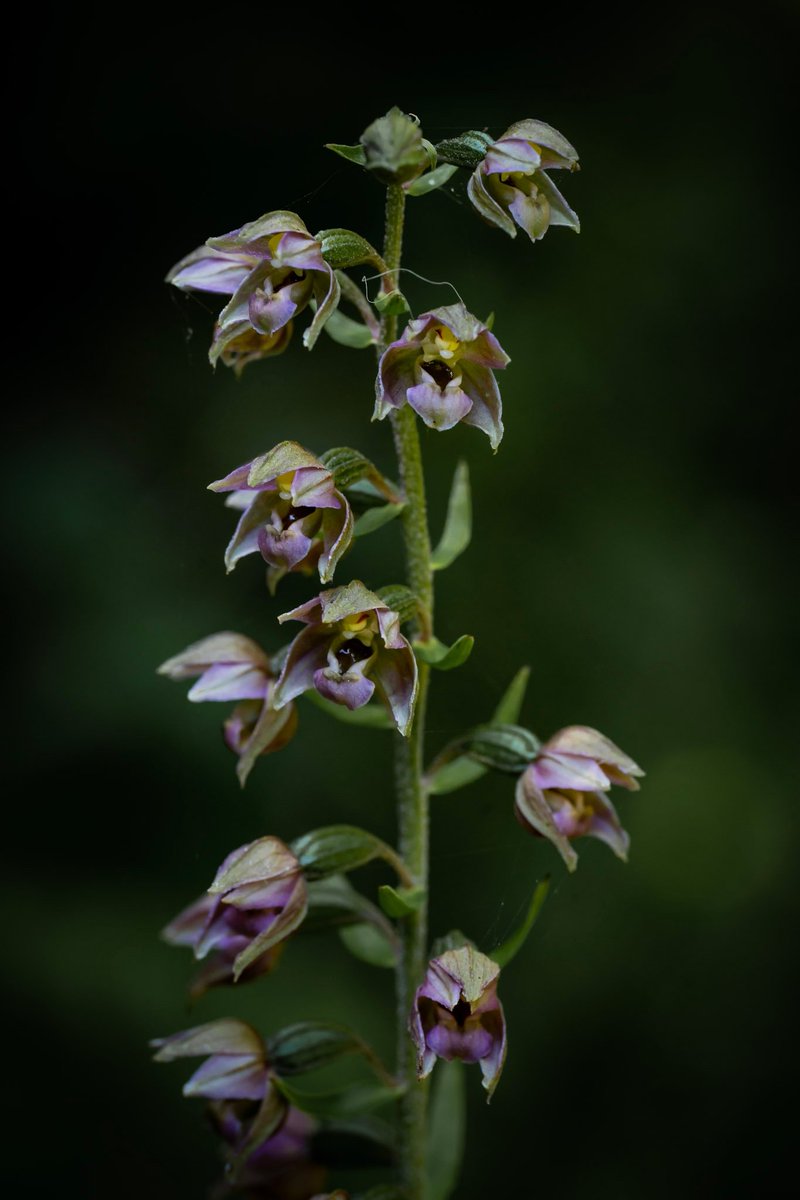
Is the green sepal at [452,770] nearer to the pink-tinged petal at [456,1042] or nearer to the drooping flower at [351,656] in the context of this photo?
the drooping flower at [351,656]

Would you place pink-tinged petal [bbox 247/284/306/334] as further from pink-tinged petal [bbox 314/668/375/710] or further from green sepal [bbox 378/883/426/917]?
green sepal [bbox 378/883/426/917]

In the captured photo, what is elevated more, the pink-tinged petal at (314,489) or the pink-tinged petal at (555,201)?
the pink-tinged petal at (555,201)

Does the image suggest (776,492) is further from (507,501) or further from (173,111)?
(173,111)

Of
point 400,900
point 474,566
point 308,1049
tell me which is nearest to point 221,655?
point 400,900

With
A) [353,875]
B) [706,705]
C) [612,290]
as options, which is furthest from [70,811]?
[612,290]

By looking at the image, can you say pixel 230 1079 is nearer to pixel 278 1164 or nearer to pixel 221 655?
pixel 278 1164

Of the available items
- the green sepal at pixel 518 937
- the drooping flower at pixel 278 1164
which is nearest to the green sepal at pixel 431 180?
the green sepal at pixel 518 937

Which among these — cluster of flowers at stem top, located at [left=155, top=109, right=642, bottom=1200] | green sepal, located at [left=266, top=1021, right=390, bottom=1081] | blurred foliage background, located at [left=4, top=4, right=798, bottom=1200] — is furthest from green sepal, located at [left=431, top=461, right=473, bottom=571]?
blurred foliage background, located at [left=4, top=4, right=798, bottom=1200]
